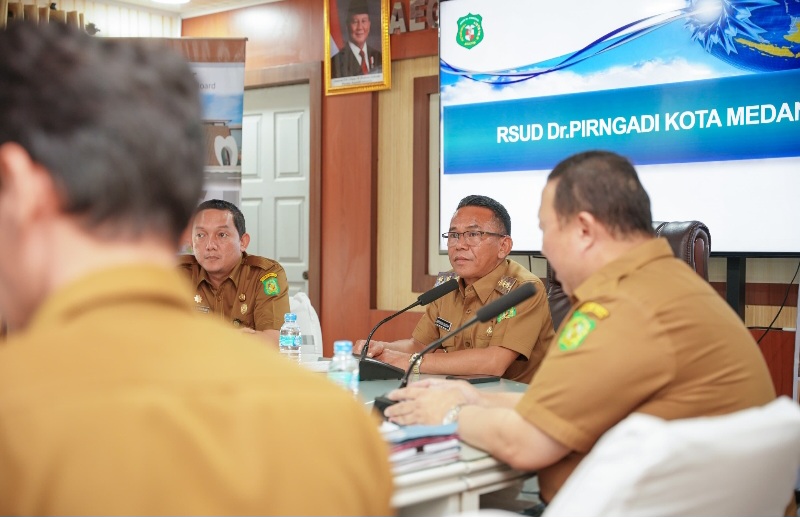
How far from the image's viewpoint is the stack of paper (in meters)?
1.42

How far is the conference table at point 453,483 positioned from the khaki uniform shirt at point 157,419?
685 millimetres

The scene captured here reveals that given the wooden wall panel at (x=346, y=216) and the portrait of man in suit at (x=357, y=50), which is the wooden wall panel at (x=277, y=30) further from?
the wooden wall panel at (x=346, y=216)

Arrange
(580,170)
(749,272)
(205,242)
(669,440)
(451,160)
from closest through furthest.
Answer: (669,440) → (580,170) → (205,242) → (749,272) → (451,160)

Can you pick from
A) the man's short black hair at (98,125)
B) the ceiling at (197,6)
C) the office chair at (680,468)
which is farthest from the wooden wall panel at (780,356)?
the ceiling at (197,6)

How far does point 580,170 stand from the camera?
1.66 m

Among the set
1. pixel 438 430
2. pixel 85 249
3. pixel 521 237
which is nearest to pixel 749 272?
pixel 521 237

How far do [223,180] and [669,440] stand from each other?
4123mm

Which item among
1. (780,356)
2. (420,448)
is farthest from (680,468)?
(780,356)

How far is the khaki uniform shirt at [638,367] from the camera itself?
144 cm

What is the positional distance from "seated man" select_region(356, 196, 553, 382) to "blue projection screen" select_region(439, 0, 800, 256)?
1.16 m

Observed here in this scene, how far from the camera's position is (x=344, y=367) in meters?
2.46

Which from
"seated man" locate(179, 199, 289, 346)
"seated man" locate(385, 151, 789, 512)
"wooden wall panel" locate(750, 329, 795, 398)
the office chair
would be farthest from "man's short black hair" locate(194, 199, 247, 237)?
the office chair

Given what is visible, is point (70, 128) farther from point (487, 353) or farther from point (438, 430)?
point (487, 353)

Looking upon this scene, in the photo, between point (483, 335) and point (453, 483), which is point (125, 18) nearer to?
point (483, 335)
